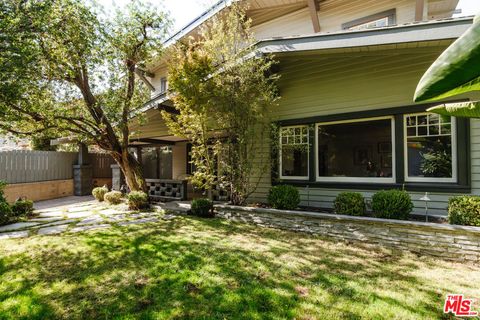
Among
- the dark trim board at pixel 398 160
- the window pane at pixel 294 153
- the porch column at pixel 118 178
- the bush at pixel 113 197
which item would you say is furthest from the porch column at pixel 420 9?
the porch column at pixel 118 178

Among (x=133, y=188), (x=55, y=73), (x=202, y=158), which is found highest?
(x=55, y=73)

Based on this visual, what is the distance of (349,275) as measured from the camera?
3637 millimetres

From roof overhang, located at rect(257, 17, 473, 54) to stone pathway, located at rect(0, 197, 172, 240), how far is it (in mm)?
5184

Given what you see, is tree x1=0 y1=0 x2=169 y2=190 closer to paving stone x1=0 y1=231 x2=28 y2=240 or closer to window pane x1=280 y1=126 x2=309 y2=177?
paving stone x1=0 y1=231 x2=28 y2=240

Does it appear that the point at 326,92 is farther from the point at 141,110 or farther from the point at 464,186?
the point at 141,110

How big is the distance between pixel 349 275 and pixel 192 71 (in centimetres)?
526

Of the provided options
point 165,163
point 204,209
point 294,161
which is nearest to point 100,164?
point 165,163

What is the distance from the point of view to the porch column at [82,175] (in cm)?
1266

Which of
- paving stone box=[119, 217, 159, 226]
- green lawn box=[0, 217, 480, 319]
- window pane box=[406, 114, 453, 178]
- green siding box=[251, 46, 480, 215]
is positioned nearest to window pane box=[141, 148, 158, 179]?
paving stone box=[119, 217, 159, 226]

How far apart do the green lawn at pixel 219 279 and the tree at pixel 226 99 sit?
219cm

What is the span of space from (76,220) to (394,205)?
7622mm

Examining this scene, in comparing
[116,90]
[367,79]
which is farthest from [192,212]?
[367,79]

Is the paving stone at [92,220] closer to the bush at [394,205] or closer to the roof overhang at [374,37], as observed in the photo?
the roof overhang at [374,37]

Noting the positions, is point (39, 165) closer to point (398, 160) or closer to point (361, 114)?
point (361, 114)
